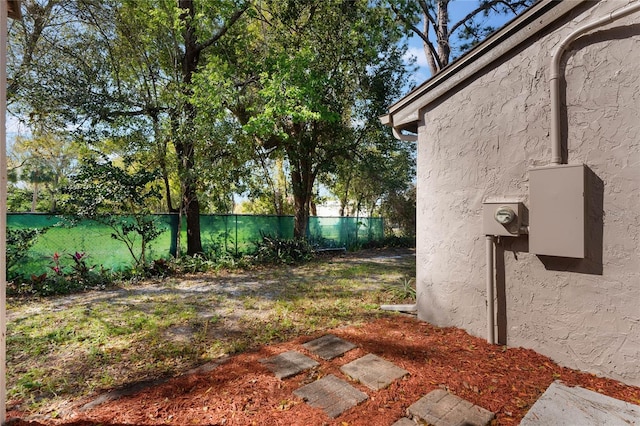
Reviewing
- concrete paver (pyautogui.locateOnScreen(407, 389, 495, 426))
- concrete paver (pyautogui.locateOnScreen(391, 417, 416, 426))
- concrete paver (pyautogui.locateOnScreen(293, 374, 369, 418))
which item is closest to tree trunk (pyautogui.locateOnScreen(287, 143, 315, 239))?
concrete paver (pyautogui.locateOnScreen(293, 374, 369, 418))

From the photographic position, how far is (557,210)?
8.30 ft

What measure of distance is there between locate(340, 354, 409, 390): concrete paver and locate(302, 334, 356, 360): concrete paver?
0.25 m

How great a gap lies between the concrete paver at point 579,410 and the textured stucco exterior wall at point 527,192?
454mm

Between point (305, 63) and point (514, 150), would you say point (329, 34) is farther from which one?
point (514, 150)

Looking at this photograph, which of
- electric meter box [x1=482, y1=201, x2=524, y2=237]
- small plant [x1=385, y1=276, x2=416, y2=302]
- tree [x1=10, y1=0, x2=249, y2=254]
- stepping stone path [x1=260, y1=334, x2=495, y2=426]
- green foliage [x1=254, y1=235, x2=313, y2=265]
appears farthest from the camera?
green foliage [x1=254, y1=235, x2=313, y2=265]

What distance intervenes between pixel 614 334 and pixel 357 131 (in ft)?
27.4

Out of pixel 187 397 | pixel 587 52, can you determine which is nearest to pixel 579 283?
pixel 587 52

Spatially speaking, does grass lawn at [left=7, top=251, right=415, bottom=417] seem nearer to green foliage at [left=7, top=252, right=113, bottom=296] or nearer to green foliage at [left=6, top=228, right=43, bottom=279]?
green foliage at [left=7, top=252, right=113, bottom=296]

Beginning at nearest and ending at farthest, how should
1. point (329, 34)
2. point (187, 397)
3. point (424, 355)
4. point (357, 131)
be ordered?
point (187, 397) < point (424, 355) < point (329, 34) < point (357, 131)

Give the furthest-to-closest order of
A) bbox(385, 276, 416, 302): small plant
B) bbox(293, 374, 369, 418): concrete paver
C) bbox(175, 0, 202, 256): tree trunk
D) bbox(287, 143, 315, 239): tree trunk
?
bbox(287, 143, 315, 239): tree trunk
bbox(175, 0, 202, 256): tree trunk
bbox(385, 276, 416, 302): small plant
bbox(293, 374, 369, 418): concrete paver

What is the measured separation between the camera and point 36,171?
15461 mm

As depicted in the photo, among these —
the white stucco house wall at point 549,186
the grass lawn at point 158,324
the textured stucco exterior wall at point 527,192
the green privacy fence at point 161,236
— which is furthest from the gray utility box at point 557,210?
the green privacy fence at point 161,236

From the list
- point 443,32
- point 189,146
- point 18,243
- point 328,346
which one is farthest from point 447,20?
point 18,243

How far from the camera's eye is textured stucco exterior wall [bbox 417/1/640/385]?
231 cm
